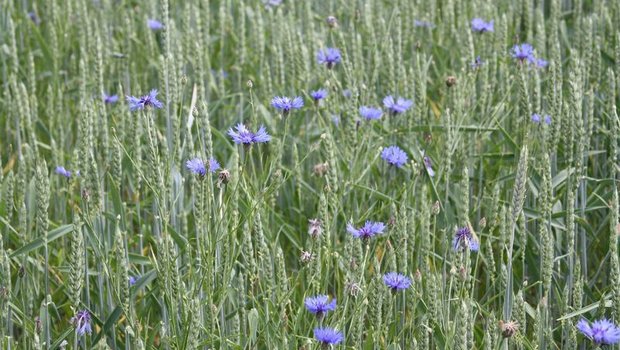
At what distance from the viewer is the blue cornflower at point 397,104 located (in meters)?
2.85

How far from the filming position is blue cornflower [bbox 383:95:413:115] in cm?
285

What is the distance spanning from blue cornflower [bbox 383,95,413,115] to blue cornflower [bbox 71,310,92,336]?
114cm

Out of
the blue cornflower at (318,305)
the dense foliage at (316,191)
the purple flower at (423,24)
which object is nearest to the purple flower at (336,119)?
the dense foliage at (316,191)

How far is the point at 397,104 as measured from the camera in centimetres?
287

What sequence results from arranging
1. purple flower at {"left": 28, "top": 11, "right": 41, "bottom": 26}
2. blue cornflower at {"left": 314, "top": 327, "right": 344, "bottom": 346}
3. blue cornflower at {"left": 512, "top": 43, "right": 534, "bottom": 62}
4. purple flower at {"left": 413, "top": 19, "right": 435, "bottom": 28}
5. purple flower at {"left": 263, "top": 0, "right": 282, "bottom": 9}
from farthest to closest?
1. purple flower at {"left": 28, "top": 11, "right": 41, "bottom": 26}
2. purple flower at {"left": 263, "top": 0, "right": 282, "bottom": 9}
3. purple flower at {"left": 413, "top": 19, "right": 435, "bottom": 28}
4. blue cornflower at {"left": 512, "top": 43, "right": 534, "bottom": 62}
5. blue cornflower at {"left": 314, "top": 327, "right": 344, "bottom": 346}

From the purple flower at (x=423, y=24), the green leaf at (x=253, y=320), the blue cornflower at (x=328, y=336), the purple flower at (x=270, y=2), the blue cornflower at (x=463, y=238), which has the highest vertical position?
the purple flower at (x=270, y=2)

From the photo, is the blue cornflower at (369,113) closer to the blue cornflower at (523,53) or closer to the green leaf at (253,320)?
the blue cornflower at (523,53)

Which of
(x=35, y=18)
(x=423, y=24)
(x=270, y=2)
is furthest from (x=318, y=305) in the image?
(x=35, y=18)

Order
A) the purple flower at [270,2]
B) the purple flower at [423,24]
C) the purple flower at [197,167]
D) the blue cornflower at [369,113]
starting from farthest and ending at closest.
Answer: the purple flower at [270,2] → the purple flower at [423,24] → the blue cornflower at [369,113] → the purple flower at [197,167]

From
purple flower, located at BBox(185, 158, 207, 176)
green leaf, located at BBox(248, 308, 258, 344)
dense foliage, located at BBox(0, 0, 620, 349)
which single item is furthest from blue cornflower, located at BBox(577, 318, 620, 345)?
purple flower, located at BBox(185, 158, 207, 176)

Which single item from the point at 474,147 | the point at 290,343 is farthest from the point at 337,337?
the point at 474,147

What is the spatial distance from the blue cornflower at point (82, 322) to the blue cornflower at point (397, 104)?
114 centimetres

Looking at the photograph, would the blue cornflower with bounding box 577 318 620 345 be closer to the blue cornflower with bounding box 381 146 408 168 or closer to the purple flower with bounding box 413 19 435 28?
the blue cornflower with bounding box 381 146 408 168

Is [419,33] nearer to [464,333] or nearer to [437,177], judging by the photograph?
[437,177]
